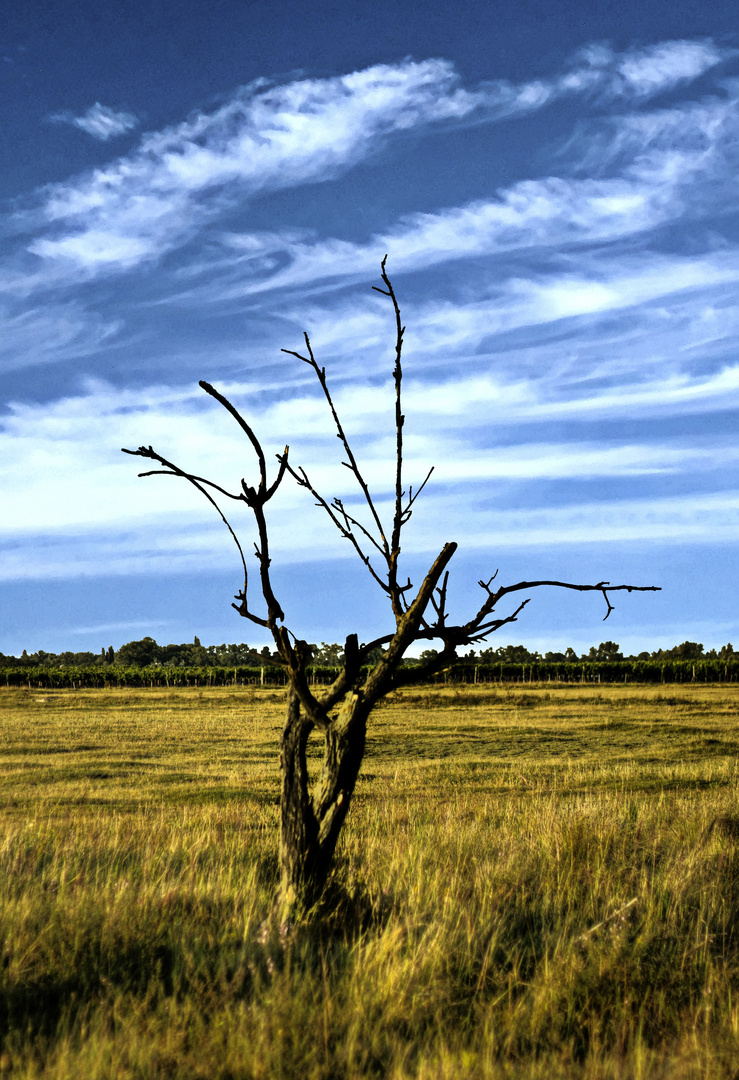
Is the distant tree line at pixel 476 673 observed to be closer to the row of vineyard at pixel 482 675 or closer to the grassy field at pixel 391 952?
the row of vineyard at pixel 482 675

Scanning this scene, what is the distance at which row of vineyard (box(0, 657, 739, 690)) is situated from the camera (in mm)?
83500

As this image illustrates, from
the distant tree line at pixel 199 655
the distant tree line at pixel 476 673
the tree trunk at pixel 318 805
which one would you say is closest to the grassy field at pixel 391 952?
the tree trunk at pixel 318 805

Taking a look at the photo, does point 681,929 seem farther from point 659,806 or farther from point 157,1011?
point 659,806

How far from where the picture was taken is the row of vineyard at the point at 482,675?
274 ft

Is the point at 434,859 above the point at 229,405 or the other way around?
the other way around

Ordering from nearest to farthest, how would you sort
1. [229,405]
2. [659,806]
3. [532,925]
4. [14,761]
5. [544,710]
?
[229,405], [532,925], [659,806], [14,761], [544,710]

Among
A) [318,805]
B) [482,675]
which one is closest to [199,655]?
[482,675]

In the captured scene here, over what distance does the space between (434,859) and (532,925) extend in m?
1.30

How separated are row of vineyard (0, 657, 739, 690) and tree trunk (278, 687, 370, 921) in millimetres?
67926

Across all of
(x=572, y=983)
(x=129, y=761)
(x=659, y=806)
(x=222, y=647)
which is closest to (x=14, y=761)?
(x=129, y=761)

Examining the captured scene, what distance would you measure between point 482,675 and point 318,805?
3098 inches

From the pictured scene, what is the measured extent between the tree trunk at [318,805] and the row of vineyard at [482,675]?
2674 inches

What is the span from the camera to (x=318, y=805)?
493cm

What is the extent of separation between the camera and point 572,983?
412 centimetres
